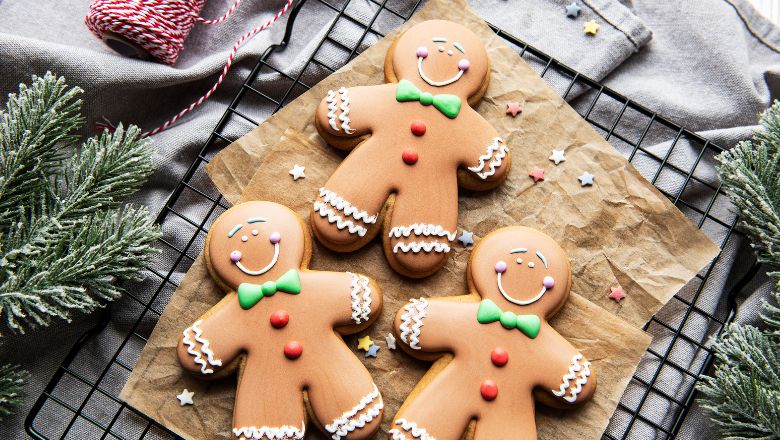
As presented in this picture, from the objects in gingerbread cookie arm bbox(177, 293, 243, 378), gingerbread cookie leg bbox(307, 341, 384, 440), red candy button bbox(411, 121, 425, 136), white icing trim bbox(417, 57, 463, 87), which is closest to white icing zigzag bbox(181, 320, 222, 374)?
gingerbread cookie arm bbox(177, 293, 243, 378)

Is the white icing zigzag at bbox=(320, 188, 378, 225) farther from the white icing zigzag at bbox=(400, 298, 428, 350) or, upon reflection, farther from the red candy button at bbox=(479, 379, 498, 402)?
the red candy button at bbox=(479, 379, 498, 402)


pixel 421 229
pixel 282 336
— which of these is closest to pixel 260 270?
pixel 282 336

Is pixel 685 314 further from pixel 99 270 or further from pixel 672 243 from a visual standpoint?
pixel 99 270

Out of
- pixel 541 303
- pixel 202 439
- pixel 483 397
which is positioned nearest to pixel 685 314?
pixel 541 303

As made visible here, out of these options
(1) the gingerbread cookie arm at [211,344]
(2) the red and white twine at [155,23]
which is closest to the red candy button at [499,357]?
(1) the gingerbread cookie arm at [211,344]

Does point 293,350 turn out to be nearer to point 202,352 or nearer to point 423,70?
point 202,352

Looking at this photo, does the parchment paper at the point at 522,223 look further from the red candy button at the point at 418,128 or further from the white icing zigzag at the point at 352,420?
the red candy button at the point at 418,128
